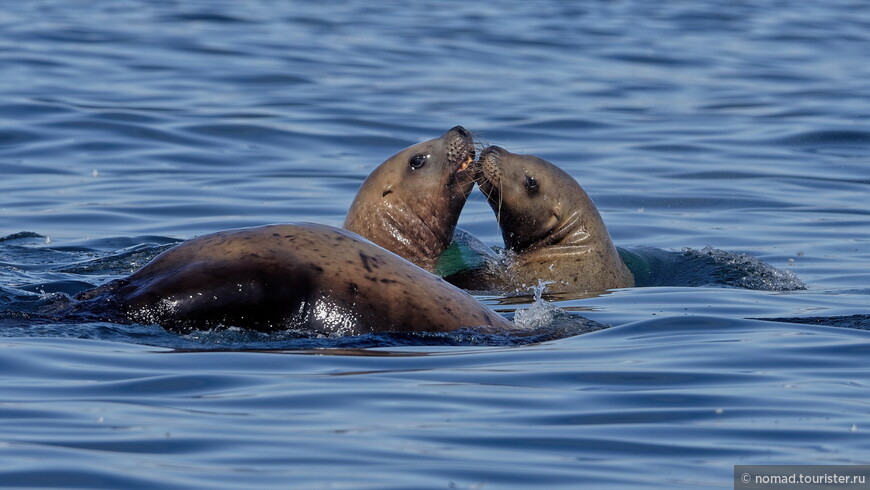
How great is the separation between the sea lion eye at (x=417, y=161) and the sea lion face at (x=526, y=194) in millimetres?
389

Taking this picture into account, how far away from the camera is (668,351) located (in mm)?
6848

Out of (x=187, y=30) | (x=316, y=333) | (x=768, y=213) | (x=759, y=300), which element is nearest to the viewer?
(x=316, y=333)

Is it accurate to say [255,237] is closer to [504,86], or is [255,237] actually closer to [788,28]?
[504,86]

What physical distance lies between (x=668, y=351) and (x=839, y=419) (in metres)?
1.45

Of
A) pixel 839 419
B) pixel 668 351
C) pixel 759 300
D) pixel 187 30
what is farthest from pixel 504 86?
pixel 839 419

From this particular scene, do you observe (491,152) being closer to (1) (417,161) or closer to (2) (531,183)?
(2) (531,183)

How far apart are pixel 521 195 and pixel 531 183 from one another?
0.11 metres

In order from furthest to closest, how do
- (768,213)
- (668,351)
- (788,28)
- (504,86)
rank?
(788,28), (504,86), (768,213), (668,351)

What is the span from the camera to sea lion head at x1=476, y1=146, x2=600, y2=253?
1044cm

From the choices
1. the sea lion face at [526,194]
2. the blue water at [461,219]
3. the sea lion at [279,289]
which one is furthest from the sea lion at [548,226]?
the sea lion at [279,289]

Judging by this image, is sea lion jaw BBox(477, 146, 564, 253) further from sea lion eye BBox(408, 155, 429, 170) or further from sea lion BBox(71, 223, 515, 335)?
sea lion BBox(71, 223, 515, 335)

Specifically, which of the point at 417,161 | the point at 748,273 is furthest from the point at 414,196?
the point at 748,273

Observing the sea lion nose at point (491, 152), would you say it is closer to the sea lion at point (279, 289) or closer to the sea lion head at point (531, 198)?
the sea lion head at point (531, 198)

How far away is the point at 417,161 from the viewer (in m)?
10.5
